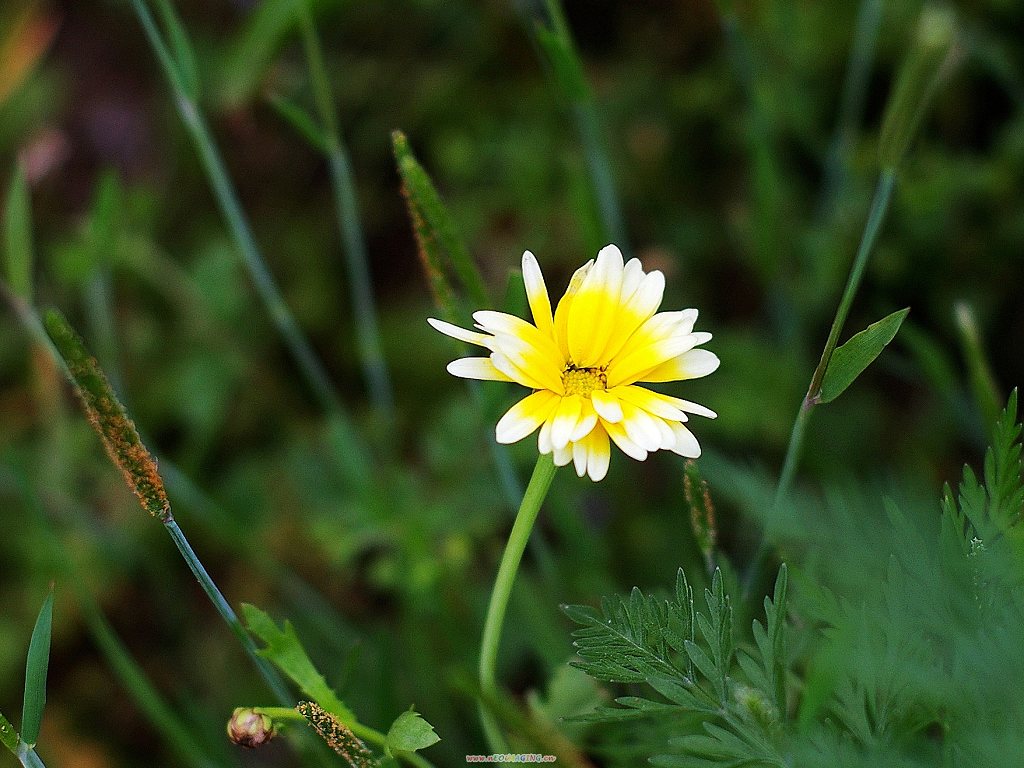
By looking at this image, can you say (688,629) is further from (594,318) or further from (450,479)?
(450,479)

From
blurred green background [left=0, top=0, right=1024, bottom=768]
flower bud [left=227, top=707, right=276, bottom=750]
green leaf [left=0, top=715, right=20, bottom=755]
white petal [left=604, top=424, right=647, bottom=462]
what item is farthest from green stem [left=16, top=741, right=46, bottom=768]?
white petal [left=604, top=424, right=647, bottom=462]

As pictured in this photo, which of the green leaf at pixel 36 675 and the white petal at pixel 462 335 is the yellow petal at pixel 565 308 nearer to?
the white petal at pixel 462 335

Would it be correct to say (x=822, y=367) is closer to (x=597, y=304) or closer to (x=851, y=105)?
(x=597, y=304)

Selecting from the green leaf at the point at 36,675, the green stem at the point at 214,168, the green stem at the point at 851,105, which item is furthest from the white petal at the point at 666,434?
the green stem at the point at 851,105

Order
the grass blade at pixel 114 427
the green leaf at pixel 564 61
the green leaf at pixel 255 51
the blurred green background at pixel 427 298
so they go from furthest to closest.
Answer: the green leaf at pixel 255 51
the blurred green background at pixel 427 298
the green leaf at pixel 564 61
the grass blade at pixel 114 427

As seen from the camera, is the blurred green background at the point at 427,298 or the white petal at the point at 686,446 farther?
the blurred green background at the point at 427,298

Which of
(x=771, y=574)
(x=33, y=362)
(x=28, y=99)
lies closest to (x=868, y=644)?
(x=771, y=574)
